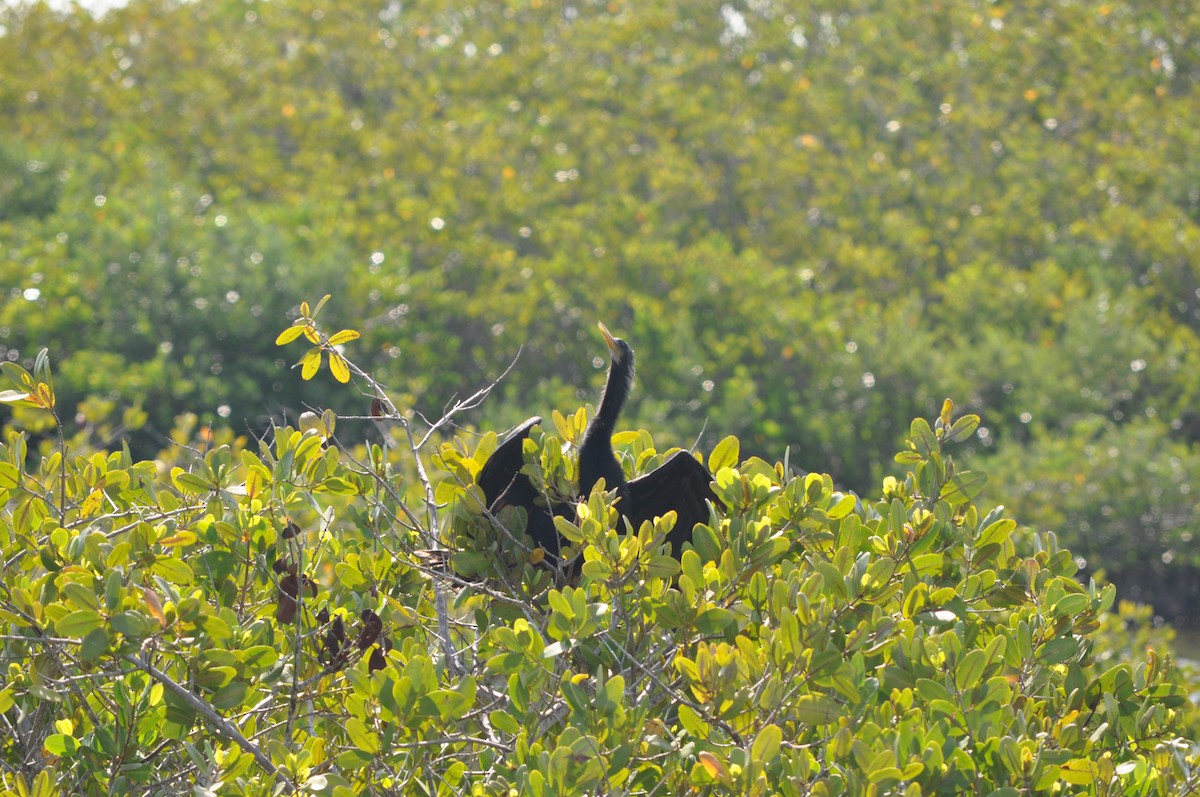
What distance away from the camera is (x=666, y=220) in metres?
13.1

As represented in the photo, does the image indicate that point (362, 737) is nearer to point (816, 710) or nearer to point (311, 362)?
point (816, 710)

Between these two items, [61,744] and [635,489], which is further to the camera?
[635,489]

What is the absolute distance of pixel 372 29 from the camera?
52.4ft

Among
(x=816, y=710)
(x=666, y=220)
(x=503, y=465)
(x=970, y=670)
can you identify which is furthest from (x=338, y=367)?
(x=666, y=220)

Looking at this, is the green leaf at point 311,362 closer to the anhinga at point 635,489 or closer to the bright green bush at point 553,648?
the bright green bush at point 553,648

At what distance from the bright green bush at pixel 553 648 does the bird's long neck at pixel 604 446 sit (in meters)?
0.30

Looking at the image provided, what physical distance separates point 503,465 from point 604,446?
0.92 ft

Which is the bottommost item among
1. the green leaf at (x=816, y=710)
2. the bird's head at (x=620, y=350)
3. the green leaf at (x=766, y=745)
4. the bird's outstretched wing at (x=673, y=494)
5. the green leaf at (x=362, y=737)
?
the bird's head at (x=620, y=350)

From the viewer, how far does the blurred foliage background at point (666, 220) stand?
9.49 metres

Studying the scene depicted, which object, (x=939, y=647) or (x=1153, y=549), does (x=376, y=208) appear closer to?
(x=1153, y=549)

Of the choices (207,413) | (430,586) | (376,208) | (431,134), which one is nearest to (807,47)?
(431,134)

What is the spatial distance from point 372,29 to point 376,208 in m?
4.87

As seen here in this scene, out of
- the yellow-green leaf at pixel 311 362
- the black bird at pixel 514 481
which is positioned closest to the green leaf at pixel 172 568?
the yellow-green leaf at pixel 311 362

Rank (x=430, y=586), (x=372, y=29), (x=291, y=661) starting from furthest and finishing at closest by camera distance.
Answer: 1. (x=372, y=29)
2. (x=430, y=586)
3. (x=291, y=661)
